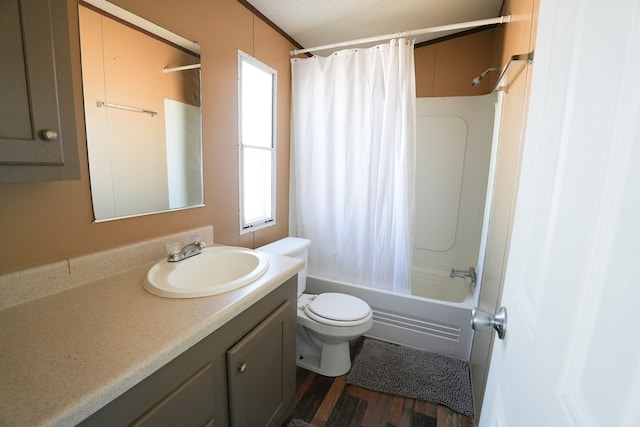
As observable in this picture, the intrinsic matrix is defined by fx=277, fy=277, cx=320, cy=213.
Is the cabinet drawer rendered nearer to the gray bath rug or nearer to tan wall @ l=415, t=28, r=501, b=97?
the gray bath rug

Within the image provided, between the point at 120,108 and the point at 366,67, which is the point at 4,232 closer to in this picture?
the point at 120,108

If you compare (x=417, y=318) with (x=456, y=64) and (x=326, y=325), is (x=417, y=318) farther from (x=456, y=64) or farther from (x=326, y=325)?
(x=456, y=64)

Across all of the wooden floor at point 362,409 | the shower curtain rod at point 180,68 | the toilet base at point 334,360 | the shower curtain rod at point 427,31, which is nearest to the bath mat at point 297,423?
the wooden floor at point 362,409

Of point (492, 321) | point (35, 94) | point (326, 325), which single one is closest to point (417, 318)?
point (326, 325)

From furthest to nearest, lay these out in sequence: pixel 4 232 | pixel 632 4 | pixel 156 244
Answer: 1. pixel 156 244
2. pixel 4 232
3. pixel 632 4

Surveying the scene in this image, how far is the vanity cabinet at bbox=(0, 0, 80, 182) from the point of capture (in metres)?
0.67

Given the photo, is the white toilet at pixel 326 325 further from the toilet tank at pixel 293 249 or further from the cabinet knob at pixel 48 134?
the cabinet knob at pixel 48 134

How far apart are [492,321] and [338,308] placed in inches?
48.0

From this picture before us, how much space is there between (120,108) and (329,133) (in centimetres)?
143

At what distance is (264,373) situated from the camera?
47.8 inches

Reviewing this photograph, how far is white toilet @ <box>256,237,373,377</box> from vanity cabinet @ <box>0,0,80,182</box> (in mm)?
1311

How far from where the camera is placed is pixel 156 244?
1347mm

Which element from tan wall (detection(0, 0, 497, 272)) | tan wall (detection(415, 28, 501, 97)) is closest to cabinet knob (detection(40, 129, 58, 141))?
tan wall (detection(0, 0, 497, 272))

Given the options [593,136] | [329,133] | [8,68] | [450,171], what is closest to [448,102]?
[450,171]
